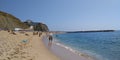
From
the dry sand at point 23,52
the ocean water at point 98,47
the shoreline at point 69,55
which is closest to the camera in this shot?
the dry sand at point 23,52

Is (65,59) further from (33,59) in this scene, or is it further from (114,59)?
(114,59)

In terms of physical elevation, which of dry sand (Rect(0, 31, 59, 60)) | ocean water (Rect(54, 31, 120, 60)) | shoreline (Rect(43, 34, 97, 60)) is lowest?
ocean water (Rect(54, 31, 120, 60))

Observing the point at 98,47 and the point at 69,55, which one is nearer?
the point at 69,55

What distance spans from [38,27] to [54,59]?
15163 cm

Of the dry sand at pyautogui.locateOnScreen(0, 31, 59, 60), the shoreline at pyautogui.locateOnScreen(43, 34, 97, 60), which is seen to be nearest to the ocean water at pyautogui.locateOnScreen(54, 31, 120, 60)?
the shoreline at pyautogui.locateOnScreen(43, 34, 97, 60)

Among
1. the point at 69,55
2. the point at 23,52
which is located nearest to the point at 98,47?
the point at 69,55

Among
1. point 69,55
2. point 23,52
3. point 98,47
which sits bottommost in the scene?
Result: point 98,47

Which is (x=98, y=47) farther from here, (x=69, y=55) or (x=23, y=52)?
(x=23, y=52)

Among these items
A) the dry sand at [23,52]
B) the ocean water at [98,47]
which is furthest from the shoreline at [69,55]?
the ocean water at [98,47]

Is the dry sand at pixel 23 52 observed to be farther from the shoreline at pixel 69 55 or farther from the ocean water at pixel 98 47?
the ocean water at pixel 98 47

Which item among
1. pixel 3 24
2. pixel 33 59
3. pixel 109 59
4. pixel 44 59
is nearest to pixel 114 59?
pixel 109 59

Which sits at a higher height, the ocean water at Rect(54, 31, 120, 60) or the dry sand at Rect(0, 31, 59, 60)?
the dry sand at Rect(0, 31, 59, 60)

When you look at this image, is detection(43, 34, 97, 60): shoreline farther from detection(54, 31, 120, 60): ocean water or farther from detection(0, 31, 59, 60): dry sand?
detection(54, 31, 120, 60): ocean water

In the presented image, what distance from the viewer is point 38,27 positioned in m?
163
